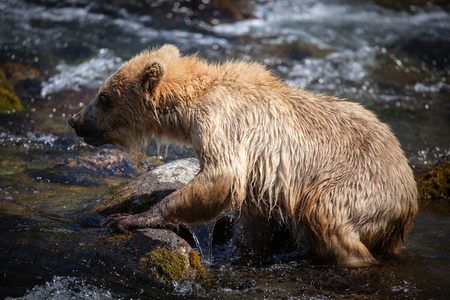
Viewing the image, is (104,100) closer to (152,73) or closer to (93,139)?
(93,139)

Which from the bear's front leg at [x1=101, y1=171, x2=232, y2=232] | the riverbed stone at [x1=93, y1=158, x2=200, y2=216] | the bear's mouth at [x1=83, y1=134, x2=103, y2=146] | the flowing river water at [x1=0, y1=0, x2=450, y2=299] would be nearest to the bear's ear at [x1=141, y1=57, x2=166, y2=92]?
the bear's mouth at [x1=83, y1=134, x2=103, y2=146]

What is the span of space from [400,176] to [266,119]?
1.51 m

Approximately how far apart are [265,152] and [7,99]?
6.95m

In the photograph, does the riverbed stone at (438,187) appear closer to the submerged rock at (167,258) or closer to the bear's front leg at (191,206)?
the bear's front leg at (191,206)

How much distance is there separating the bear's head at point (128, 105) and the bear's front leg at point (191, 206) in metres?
1.05

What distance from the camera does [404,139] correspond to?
977 centimetres

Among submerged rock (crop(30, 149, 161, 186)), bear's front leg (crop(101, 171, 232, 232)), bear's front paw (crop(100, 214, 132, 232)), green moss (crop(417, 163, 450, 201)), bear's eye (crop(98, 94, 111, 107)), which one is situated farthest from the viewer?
green moss (crop(417, 163, 450, 201))

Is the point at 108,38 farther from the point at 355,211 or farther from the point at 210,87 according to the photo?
the point at 355,211

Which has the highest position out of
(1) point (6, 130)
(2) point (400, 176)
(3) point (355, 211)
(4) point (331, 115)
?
(4) point (331, 115)

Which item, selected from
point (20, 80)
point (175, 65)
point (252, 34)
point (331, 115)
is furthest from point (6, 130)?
point (252, 34)

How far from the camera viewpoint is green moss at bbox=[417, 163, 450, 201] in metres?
7.37

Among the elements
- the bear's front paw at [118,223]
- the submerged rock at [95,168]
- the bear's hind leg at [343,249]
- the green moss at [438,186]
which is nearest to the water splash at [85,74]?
the submerged rock at [95,168]

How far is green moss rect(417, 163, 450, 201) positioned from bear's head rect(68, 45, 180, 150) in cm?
423

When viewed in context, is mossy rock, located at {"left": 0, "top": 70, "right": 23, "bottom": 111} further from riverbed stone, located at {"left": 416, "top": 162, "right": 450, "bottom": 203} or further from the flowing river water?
riverbed stone, located at {"left": 416, "top": 162, "right": 450, "bottom": 203}
